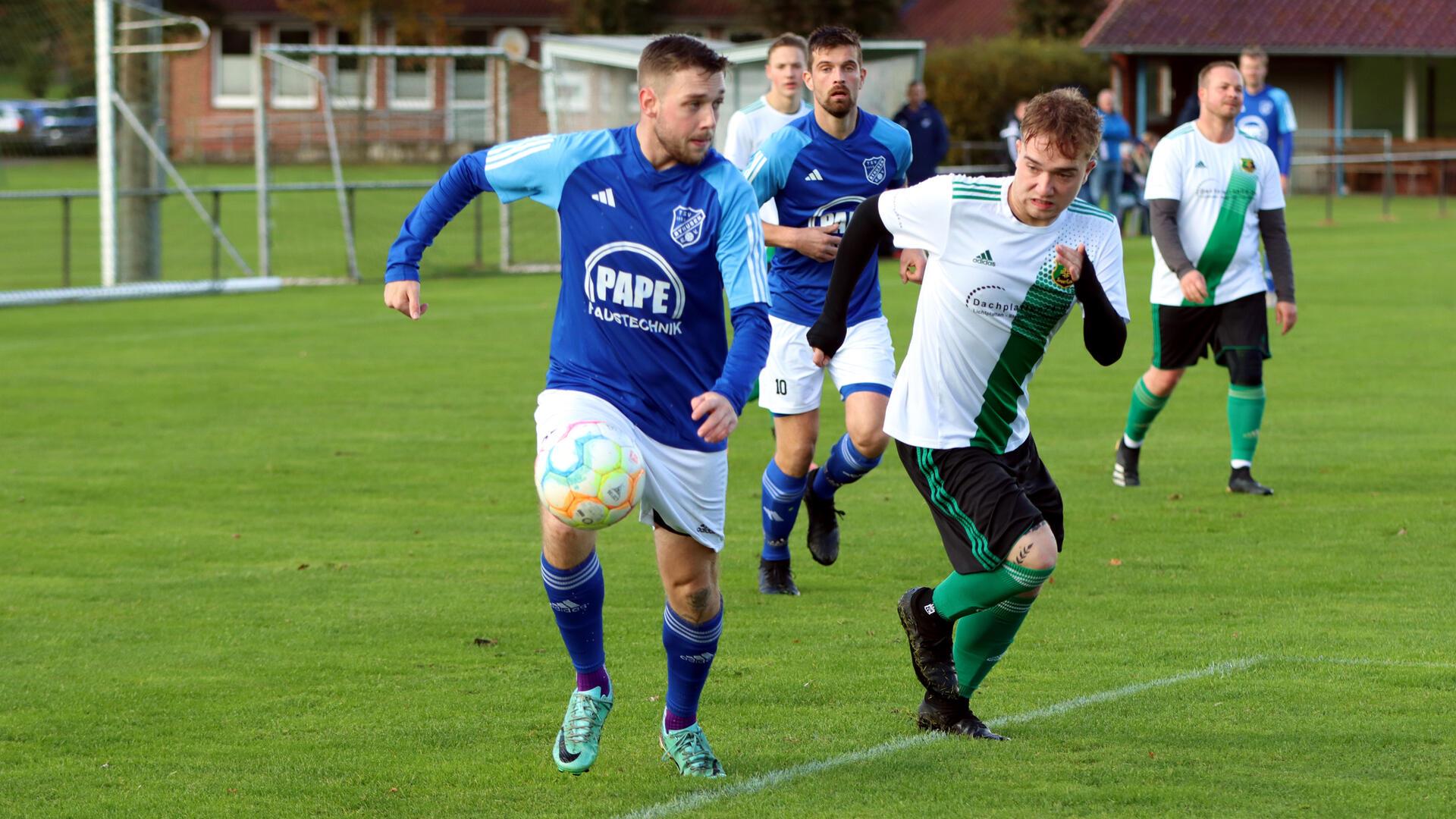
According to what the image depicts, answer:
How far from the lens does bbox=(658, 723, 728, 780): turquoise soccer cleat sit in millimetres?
5148

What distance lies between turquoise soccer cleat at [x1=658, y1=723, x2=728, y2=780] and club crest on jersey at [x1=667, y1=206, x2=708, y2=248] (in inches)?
54.0

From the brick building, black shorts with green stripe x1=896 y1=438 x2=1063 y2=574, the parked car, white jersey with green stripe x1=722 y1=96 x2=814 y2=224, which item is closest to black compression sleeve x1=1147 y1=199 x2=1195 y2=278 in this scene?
white jersey with green stripe x1=722 y1=96 x2=814 y2=224

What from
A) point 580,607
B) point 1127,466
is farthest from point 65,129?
point 580,607

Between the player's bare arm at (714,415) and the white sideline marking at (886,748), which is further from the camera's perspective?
the white sideline marking at (886,748)

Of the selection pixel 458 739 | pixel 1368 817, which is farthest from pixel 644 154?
pixel 1368 817

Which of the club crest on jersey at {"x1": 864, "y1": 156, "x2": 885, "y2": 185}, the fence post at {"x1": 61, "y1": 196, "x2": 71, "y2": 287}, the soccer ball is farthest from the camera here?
the fence post at {"x1": 61, "y1": 196, "x2": 71, "y2": 287}

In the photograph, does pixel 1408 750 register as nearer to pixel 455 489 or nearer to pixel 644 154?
pixel 644 154

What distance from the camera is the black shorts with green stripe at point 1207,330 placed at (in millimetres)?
9898

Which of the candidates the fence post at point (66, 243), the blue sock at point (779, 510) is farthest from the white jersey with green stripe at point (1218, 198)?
the fence post at point (66, 243)

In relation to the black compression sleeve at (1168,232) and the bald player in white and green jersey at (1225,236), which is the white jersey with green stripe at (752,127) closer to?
the black compression sleeve at (1168,232)

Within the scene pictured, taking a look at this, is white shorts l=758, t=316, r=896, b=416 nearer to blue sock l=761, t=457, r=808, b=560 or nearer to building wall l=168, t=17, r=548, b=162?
blue sock l=761, t=457, r=808, b=560

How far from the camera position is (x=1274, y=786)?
5.00 metres

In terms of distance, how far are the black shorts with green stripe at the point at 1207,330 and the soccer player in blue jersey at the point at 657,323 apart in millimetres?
5365

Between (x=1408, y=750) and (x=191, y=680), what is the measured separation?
393 cm
